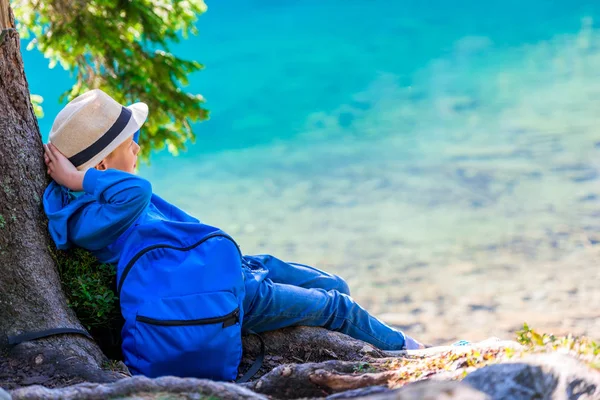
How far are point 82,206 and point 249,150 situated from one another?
58.2 feet

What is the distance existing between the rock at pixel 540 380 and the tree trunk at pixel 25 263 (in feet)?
4.28

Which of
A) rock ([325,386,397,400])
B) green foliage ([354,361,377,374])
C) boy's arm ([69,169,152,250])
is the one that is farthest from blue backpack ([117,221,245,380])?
rock ([325,386,397,400])

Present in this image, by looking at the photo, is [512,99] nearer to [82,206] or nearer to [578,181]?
[578,181]

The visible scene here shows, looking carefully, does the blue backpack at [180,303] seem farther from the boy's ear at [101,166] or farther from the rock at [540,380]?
the rock at [540,380]

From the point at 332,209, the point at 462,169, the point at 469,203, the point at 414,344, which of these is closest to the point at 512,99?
the point at 462,169

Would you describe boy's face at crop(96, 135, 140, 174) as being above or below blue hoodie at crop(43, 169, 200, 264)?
above

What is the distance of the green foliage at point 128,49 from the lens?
567cm

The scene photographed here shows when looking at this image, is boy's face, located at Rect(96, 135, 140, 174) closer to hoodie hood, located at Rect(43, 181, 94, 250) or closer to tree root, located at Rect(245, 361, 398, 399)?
hoodie hood, located at Rect(43, 181, 94, 250)

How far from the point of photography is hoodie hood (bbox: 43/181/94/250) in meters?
2.69

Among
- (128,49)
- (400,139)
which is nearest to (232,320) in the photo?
(128,49)

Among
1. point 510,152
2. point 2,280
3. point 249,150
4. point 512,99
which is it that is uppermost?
point 512,99

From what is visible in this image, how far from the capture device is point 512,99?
70.0 feet

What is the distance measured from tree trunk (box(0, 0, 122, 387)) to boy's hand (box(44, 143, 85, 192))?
33 millimetres

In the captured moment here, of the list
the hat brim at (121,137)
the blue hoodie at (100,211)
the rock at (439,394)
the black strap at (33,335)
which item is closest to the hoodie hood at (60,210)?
the blue hoodie at (100,211)
